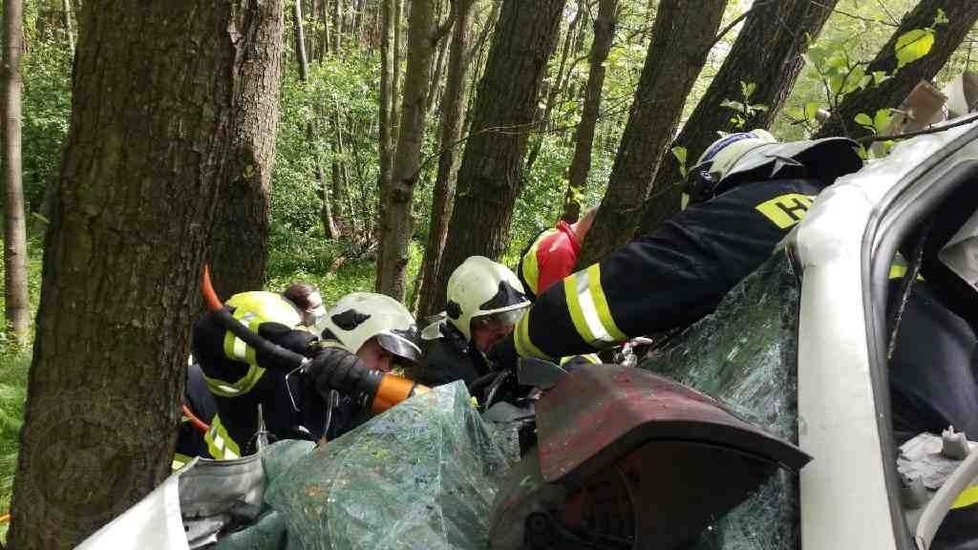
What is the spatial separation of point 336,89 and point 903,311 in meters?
15.9

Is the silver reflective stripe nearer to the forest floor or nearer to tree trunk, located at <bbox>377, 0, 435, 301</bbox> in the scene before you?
tree trunk, located at <bbox>377, 0, 435, 301</bbox>

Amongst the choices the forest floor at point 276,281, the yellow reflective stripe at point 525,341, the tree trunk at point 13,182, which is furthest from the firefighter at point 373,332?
the tree trunk at point 13,182

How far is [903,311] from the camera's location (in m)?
1.50

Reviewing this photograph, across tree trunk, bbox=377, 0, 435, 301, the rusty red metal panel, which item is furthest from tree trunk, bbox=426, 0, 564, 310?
the rusty red metal panel

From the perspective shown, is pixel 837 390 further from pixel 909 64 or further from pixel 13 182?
pixel 13 182

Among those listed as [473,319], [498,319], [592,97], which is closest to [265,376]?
[473,319]

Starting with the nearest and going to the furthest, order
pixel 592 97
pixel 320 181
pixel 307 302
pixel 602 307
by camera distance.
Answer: pixel 602 307, pixel 307 302, pixel 592 97, pixel 320 181

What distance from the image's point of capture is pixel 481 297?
3.27 m

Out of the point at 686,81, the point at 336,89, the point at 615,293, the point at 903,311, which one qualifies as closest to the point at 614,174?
the point at 686,81

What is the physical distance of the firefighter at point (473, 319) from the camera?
3.27 meters

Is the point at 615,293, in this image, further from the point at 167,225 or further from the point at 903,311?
the point at 167,225

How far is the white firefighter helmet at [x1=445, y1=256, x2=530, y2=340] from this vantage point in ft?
10.7

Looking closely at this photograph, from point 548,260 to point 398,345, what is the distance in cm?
136

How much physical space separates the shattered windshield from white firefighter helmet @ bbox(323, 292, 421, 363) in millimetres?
1463
